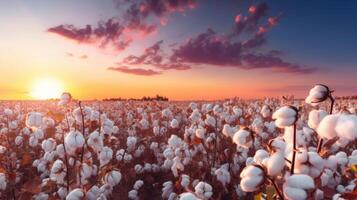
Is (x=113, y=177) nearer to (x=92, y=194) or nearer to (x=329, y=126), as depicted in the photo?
(x=92, y=194)

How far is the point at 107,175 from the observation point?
5270mm

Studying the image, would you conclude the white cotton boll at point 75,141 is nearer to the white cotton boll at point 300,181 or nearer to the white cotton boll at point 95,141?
the white cotton boll at point 95,141

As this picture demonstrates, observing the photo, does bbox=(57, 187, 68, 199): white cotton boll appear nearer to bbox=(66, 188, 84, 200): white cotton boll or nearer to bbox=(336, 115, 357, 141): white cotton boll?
bbox=(66, 188, 84, 200): white cotton boll

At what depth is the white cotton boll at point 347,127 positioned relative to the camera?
8.48ft

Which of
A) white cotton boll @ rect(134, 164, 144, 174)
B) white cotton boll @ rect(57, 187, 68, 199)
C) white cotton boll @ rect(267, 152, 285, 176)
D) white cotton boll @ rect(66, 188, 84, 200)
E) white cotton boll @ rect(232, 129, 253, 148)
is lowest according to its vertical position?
white cotton boll @ rect(134, 164, 144, 174)

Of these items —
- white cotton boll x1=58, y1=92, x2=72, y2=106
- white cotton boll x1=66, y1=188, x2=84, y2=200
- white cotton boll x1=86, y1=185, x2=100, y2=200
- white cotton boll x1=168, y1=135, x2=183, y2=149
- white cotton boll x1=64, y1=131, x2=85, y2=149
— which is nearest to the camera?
white cotton boll x1=66, y1=188, x2=84, y2=200

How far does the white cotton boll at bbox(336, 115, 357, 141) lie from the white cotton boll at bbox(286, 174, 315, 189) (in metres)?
0.33

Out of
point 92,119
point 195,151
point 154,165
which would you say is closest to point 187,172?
point 195,151

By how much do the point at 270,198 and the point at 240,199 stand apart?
14.4 feet

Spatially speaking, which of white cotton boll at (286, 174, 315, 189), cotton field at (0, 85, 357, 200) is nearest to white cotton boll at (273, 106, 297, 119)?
cotton field at (0, 85, 357, 200)

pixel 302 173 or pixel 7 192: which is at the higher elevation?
pixel 302 173

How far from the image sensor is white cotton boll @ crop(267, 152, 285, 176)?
2729mm

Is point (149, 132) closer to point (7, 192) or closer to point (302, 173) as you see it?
point (7, 192)

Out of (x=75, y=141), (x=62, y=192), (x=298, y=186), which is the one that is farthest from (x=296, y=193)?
(x=62, y=192)
